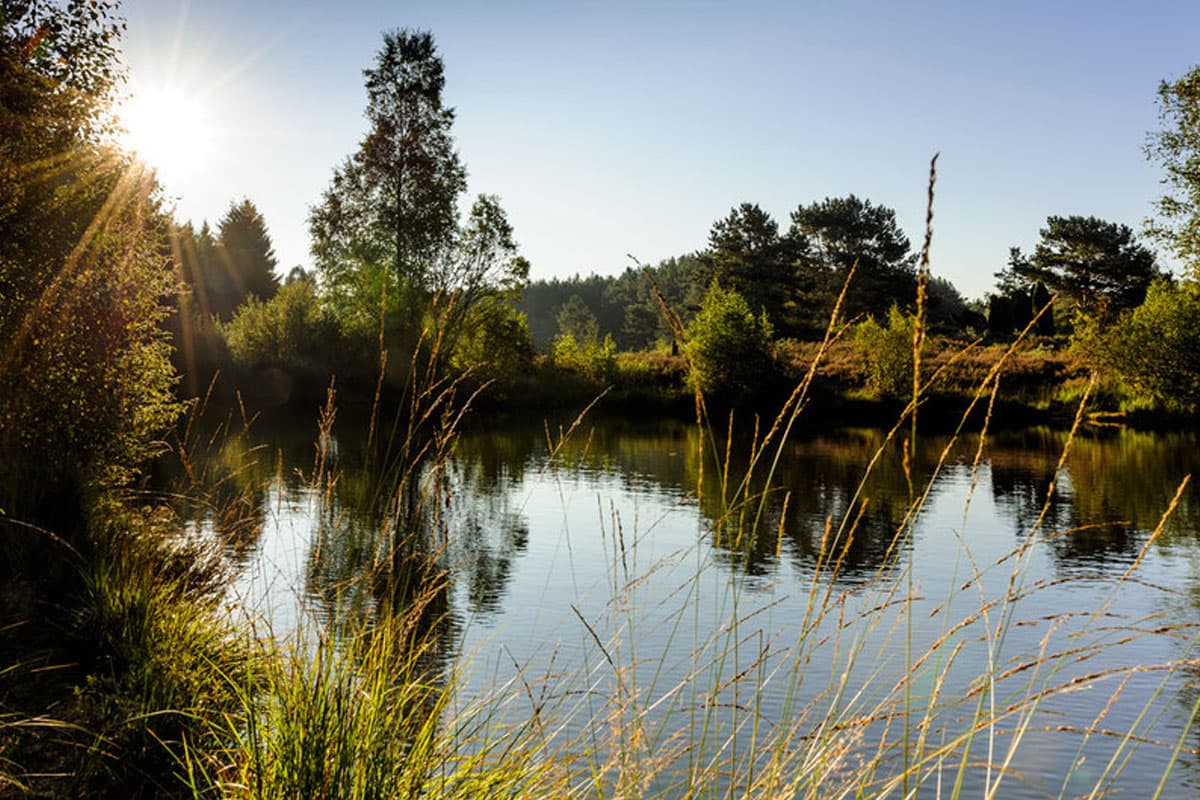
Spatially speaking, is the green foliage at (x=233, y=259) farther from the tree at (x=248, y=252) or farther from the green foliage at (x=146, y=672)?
the green foliage at (x=146, y=672)

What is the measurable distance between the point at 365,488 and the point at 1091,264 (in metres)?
57.5

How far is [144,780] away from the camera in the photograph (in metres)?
4.40

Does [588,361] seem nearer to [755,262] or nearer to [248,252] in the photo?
[755,262]

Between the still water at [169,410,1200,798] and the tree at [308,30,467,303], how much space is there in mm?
10247

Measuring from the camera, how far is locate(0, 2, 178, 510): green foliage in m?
9.52

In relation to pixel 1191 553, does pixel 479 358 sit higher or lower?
higher

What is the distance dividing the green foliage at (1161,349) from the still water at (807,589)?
A: 6.98 metres

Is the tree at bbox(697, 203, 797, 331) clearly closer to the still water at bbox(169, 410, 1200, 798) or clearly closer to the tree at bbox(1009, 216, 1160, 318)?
the tree at bbox(1009, 216, 1160, 318)

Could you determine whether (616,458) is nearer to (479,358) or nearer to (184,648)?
(479,358)

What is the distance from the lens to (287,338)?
3706cm

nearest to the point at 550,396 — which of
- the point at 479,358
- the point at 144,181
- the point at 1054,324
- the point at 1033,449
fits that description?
the point at 479,358

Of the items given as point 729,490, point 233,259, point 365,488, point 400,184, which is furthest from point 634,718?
point 233,259

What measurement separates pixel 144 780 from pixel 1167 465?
78.7 ft

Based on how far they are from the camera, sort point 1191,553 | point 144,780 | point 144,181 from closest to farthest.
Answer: point 144,780, point 144,181, point 1191,553
